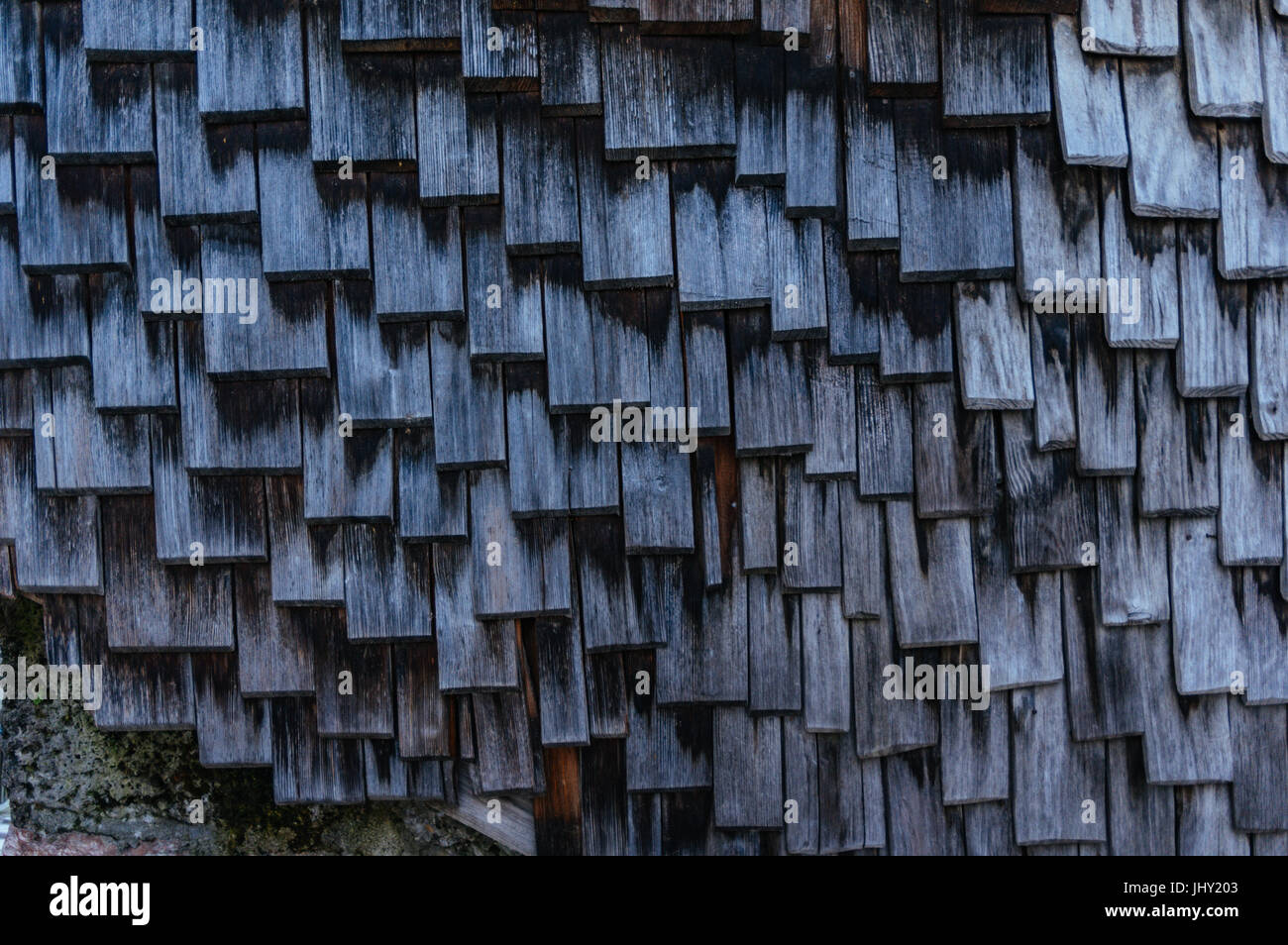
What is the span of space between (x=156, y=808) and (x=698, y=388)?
74.5 inches

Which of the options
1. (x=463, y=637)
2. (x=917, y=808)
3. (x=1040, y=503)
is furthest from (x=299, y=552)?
(x=1040, y=503)

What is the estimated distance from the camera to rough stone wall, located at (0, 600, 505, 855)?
3.05 m

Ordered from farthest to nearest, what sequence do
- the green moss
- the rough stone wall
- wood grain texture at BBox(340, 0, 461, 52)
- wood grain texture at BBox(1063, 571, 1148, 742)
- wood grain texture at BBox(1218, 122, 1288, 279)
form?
1. the green moss
2. the rough stone wall
3. wood grain texture at BBox(1063, 571, 1148, 742)
4. wood grain texture at BBox(1218, 122, 1288, 279)
5. wood grain texture at BBox(340, 0, 461, 52)

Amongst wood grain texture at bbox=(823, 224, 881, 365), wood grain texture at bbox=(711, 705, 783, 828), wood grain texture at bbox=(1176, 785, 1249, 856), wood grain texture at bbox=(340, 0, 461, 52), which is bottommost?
wood grain texture at bbox=(1176, 785, 1249, 856)

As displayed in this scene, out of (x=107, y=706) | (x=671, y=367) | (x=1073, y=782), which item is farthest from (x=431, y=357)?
(x=1073, y=782)

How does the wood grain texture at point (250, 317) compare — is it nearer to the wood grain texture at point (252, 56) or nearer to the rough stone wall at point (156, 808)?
the wood grain texture at point (252, 56)

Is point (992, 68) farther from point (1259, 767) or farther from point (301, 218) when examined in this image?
point (1259, 767)

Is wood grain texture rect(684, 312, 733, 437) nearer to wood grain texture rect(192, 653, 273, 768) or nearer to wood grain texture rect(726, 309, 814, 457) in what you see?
wood grain texture rect(726, 309, 814, 457)

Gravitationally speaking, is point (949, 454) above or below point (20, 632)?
above

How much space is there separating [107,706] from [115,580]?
34 cm

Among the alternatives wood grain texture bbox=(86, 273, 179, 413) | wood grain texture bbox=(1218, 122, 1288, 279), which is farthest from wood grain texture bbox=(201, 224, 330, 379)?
wood grain texture bbox=(1218, 122, 1288, 279)

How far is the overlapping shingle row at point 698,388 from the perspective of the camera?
105 inches

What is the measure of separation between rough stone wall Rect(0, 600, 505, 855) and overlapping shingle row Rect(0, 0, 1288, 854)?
362mm

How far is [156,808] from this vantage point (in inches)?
121
